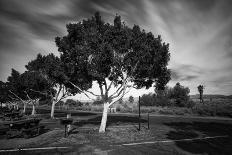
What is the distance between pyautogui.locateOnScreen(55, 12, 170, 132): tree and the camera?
592 inches

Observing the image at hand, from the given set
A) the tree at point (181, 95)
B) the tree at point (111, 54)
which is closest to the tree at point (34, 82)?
the tree at point (111, 54)

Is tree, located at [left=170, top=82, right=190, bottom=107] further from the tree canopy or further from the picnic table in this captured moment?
the picnic table

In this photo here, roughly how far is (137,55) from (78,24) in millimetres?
6118

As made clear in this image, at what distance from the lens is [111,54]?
15.0m

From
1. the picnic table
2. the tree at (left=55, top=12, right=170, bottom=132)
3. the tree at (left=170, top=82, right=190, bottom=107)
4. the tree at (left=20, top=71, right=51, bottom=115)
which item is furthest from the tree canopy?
the tree at (left=170, top=82, right=190, bottom=107)

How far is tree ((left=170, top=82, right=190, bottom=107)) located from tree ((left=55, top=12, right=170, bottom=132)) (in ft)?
185

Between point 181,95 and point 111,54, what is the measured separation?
206 feet

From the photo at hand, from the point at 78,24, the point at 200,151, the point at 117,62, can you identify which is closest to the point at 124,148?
the point at 200,151

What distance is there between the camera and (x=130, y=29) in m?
15.7

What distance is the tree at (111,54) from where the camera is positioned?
592 inches

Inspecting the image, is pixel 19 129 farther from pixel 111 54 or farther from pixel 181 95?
pixel 181 95

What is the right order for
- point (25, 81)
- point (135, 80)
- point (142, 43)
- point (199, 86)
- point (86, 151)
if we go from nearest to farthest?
point (86, 151)
point (142, 43)
point (135, 80)
point (25, 81)
point (199, 86)

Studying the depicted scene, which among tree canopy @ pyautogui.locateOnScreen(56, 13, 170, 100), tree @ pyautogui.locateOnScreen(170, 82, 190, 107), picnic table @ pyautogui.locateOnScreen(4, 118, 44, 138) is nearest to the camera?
picnic table @ pyautogui.locateOnScreen(4, 118, 44, 138)

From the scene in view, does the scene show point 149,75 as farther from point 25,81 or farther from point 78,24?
point 25,81
